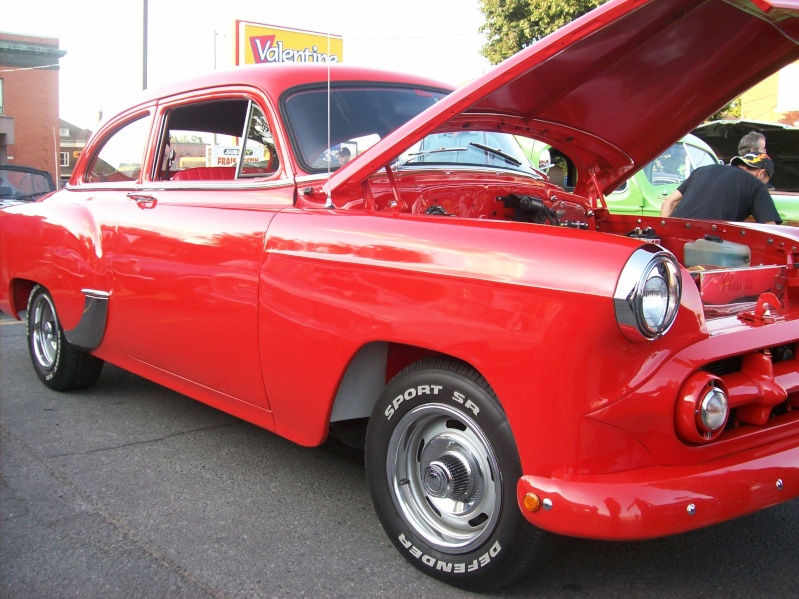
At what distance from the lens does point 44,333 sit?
4754 mm

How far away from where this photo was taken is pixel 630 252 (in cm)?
201

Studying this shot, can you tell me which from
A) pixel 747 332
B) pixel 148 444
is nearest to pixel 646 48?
pixel 747 332

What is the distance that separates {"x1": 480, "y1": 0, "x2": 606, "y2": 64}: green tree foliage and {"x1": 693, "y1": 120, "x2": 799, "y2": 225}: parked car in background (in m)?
8.73

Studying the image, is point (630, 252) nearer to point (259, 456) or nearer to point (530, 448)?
point (530, 448)

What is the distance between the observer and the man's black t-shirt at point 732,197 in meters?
4.87

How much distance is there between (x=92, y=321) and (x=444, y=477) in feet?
7.85

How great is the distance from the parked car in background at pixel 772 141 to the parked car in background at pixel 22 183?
721 centimetres

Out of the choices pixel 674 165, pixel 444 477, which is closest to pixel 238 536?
pixel 444 477

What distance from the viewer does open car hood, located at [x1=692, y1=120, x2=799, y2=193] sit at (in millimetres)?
9430

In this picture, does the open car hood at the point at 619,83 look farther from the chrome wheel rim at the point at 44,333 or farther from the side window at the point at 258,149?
the chrome wheel rim at the point at 44,333

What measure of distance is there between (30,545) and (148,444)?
3.52 ft

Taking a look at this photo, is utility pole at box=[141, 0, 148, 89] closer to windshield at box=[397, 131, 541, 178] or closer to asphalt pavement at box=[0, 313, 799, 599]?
asphalt pavement at box=[0, 313, 799, 599]

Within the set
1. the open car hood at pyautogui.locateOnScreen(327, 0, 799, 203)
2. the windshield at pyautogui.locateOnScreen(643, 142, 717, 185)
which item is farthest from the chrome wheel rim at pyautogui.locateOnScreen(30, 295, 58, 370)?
the windshield at pyautogui.locateOnScreen(643, 142, 717, 185)

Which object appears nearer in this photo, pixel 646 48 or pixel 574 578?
pixel 574 578
